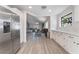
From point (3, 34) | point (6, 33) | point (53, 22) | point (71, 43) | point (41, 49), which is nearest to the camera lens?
point (3, 34)

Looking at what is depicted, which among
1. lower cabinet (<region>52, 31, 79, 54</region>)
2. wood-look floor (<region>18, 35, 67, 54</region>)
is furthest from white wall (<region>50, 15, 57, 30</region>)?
lower cabinet (<region>52, 31, 79, 54</region>)

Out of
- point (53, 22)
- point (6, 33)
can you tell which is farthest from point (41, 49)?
point (53, 22)

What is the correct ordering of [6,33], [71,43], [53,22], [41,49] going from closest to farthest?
[6,33] < [71,43] < [41,49] < [53,22]

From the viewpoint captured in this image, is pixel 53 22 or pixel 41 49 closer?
pixel 41 49

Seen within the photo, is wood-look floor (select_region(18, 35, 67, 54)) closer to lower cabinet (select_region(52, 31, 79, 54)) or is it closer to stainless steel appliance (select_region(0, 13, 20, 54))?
lower cabinet (select_region(52, 31, 79, 54))

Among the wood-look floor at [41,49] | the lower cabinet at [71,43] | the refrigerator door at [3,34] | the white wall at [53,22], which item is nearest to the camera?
the refrigerator door at [3,34]

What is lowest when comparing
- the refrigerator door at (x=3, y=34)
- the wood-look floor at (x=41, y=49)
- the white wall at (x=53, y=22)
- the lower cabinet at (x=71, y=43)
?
the wood-look floor at (x=41, y=49)

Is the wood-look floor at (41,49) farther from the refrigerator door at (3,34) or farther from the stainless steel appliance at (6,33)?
the refrigerator door at (3,34)

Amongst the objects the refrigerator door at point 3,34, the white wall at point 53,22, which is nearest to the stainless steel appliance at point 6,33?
the refrigerator door at point 3,34

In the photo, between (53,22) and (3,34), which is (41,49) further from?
(53,22)
